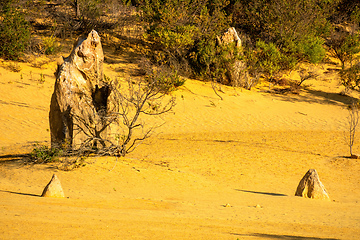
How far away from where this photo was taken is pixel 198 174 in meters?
8.78

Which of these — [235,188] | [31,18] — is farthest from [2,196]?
[31,18]

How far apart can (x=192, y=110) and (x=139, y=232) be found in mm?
11760

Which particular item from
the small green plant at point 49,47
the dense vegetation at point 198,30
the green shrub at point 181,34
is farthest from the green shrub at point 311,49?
the small green plant at point 49,47

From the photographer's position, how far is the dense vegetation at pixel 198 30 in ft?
58.8

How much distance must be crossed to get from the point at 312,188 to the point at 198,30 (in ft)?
43.5

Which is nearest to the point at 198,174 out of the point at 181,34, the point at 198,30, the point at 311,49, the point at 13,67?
the point at 13,67

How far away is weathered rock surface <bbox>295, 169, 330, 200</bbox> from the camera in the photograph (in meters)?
6.91

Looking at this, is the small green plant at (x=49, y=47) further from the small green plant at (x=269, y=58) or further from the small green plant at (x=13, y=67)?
the small green plant at (x=269, y=58)

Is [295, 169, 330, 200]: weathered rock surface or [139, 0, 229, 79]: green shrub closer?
[295, 169, 330, 200]: weathered rock surface

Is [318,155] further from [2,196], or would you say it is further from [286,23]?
[286,23]

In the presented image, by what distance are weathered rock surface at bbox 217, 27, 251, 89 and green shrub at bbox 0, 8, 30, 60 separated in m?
8.80

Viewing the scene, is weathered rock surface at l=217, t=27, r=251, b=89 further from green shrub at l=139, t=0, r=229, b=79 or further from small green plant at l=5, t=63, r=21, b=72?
small green plant at l=5, t=63, r=21, b=72

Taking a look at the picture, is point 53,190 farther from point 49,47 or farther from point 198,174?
point 49,47

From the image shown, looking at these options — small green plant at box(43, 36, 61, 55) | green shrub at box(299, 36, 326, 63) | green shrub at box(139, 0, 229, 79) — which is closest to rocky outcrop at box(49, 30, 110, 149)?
green shrub at box(139, 0, 229, 79)
